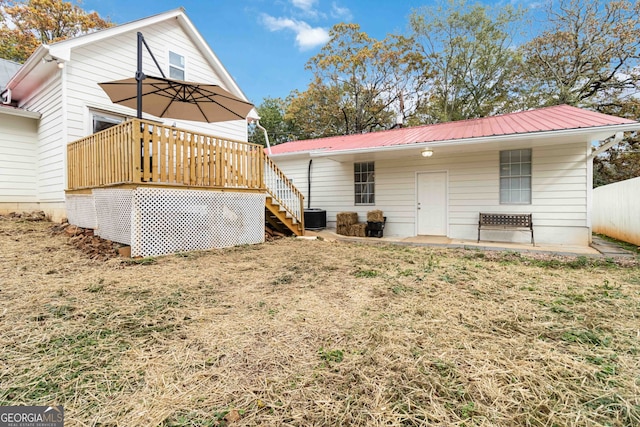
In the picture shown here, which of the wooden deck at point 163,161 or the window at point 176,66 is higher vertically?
the window at point 176,66

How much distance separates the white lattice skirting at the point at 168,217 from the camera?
4703 mm

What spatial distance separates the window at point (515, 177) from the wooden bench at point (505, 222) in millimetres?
475

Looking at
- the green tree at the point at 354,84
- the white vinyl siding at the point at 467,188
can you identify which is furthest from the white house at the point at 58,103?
the green tree at the point at 354,84

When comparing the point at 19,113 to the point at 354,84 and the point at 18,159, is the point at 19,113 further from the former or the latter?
the point at 354,84

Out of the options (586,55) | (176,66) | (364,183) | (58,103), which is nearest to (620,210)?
(364,183)

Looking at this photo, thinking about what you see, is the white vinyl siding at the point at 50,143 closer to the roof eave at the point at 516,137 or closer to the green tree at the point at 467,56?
the roof eave at the point at 516,137

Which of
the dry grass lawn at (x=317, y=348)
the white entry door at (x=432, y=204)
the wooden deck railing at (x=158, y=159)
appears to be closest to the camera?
the dry grass lawn at (x=317, y=348)

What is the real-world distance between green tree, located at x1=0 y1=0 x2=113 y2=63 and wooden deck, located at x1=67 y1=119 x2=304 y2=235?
1435cm

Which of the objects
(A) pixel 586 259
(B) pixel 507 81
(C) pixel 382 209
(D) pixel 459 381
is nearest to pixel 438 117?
(B) pixel 507 81

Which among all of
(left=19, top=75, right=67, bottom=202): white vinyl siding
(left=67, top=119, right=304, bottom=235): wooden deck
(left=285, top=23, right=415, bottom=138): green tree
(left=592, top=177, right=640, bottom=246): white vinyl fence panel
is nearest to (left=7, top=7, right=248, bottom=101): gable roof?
(left=19, top=75, right=67, bottom=202): white vinyl siding

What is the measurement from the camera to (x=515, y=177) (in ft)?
24.3

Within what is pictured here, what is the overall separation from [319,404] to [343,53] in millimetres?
20220

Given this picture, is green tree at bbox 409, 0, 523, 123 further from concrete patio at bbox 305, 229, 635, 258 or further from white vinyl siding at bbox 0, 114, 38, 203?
white vinyl siding at bbox 0, 114, 38, 203

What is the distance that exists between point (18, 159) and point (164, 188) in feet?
18.2
